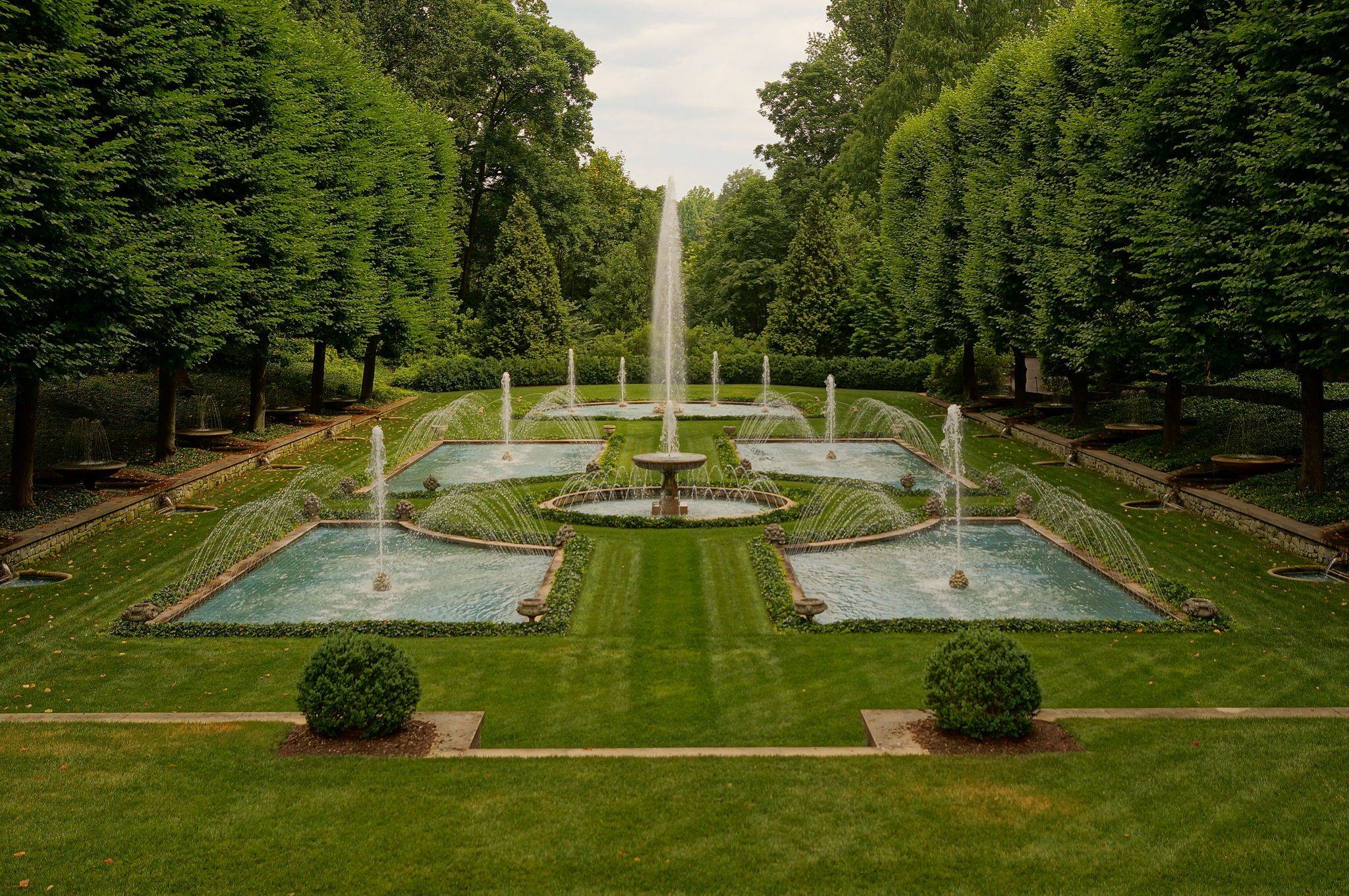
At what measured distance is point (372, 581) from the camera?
1641 cm

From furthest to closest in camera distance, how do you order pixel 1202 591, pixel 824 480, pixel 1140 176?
pixel 824 480
pixel 1140 176
pixel 1202 591

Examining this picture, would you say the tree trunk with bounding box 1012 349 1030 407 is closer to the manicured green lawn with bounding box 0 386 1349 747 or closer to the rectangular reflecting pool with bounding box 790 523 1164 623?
the rectangular reflecting pool with bounding box 790 523 1164 623

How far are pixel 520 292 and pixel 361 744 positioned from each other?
156 ft

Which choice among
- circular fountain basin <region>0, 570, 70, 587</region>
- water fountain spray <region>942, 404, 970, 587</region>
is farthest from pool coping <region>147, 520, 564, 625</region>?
water fountain spray <region>942, 404, 970, 587</region>

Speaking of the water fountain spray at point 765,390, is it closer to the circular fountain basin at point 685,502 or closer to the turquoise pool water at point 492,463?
the turquoise pool water at point 492,463

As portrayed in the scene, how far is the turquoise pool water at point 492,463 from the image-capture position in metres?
26.4

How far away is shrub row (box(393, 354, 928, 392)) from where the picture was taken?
51.2m

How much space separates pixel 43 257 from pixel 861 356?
43.8m

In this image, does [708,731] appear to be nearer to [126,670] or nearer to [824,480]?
[126,670]

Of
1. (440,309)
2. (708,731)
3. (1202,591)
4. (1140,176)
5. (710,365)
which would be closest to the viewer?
(708,731)

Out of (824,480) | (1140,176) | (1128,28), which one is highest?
(1128,28)

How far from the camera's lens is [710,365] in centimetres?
5372

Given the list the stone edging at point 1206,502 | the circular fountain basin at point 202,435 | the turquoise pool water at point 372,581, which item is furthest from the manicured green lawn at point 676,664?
the circular fountain basin at point 202,435

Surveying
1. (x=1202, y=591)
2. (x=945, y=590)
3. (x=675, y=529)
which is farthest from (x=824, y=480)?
(x=1202, y=591)
